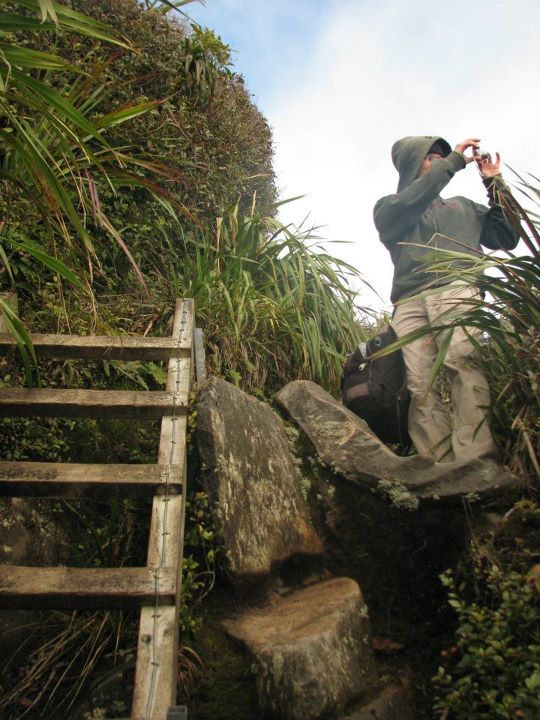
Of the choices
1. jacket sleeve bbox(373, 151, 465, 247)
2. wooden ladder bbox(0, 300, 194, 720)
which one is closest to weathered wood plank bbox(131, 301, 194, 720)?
wooden ladder bbox(0, 300, 194, 720)

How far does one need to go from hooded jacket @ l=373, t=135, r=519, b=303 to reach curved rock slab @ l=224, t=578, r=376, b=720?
1.71 m

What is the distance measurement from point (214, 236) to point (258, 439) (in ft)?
7.24

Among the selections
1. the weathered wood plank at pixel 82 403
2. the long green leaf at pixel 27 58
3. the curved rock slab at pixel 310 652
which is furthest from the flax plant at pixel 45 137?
the curved rock slab at pixel 310 652

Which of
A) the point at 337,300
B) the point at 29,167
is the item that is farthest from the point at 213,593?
the point at 337,300

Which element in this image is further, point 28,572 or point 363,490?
point 363,490

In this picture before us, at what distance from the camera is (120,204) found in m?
4.06

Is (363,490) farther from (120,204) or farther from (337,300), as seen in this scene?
(120,204)

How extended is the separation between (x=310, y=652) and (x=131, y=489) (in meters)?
0.77

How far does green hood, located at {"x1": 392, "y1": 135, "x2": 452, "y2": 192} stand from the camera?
3.68 meters

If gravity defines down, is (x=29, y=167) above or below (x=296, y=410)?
above

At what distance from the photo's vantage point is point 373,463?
9.56 feet

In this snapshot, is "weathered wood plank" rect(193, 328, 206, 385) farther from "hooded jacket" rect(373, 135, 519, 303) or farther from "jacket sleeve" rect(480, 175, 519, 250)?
"jacket sleeve" rect(480, 175, 519, 250)

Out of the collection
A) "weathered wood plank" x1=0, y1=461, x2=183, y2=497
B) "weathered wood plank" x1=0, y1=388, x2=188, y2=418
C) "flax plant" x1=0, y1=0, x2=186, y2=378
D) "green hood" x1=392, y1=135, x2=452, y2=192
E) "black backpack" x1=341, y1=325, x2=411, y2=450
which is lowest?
"weathered wood plank" x1=0, y1=461, x2=183, y2=497

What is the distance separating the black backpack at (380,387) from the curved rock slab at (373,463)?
0.36 feet
